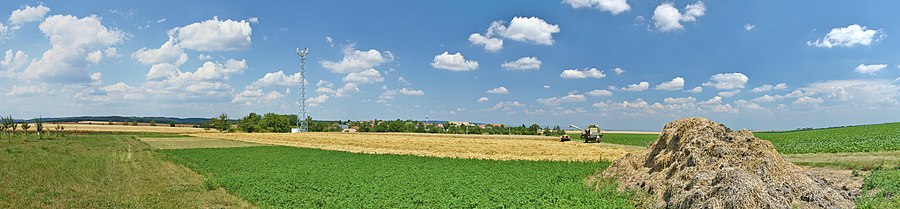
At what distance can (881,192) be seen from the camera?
40.7 feet

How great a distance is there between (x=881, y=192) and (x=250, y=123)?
139 meters

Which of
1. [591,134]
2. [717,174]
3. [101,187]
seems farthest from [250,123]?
[717,174]

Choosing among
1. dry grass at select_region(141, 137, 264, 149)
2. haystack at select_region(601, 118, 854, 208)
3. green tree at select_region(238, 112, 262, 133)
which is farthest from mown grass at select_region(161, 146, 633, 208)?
green tree at select_region(238, 112, 262, 133)

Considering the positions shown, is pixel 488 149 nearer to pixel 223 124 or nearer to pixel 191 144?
pixel 191 144

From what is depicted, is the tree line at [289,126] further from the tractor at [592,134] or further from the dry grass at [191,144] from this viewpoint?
the dry grass at [191,144]

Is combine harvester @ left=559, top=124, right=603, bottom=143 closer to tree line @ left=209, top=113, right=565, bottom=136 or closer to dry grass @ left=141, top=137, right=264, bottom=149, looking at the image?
dry grass @ left=141, top=137, right=264, bottom=149

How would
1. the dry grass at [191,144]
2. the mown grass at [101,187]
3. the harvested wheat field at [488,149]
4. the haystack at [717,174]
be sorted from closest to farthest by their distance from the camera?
the haystack at [717,174] → the mown grass at [101,187] → the harvested wheat field at [488,149] → the dry grass at [191,144]

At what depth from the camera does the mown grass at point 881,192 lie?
38.4ft

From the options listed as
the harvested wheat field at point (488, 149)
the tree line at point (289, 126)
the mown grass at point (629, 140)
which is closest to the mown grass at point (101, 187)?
the harvested wheat field at point (488, 149)

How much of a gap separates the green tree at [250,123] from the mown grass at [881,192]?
439ft

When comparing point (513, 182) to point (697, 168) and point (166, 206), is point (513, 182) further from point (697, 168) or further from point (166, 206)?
point (166, 206)

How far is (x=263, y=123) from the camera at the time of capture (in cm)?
13212

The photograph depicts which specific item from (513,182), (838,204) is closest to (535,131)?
(513,182)

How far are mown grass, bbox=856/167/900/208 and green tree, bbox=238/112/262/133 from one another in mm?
A: 133668
